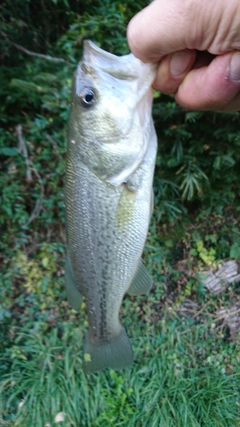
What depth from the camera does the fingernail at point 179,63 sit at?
46.4 inches

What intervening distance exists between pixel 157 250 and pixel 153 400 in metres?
1.13

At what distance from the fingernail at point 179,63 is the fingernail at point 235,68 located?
157 mm

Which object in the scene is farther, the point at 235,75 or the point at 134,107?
the point at 134,107

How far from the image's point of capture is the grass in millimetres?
2496

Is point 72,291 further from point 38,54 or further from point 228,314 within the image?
point 38,54

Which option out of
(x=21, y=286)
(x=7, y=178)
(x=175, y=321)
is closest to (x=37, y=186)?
Result: (x=7, y=178)

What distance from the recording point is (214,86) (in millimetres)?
1208

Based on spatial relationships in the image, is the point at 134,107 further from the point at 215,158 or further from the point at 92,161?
the point at 215,158

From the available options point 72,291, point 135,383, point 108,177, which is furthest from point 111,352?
point 135,383

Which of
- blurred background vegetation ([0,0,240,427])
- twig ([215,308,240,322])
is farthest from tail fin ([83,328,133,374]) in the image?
twig ([215,308,240,322])

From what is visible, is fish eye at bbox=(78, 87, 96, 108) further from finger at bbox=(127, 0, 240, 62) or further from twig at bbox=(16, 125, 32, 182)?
twig at bbox=(16, 125, 32, 182)

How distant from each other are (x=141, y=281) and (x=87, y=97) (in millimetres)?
792

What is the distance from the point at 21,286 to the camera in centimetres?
309

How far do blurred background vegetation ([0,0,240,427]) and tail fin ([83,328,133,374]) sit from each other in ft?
3.36
